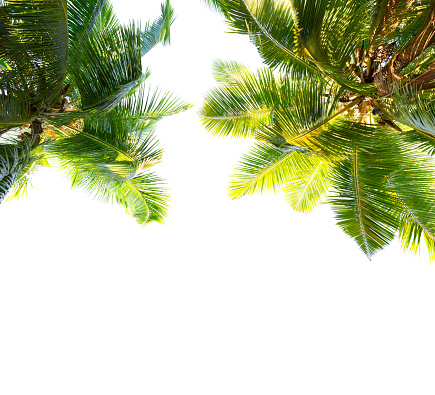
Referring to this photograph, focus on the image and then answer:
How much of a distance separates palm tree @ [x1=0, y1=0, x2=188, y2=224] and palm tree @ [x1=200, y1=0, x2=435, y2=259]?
1315 millimetres

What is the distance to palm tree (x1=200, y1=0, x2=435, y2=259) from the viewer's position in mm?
3832

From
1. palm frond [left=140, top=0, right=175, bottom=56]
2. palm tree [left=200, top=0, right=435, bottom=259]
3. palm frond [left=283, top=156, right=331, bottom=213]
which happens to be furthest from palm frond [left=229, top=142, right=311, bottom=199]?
palm frond [left=140, top=0, right=175, bottom=56]

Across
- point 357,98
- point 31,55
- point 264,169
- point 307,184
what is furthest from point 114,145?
point 307,184

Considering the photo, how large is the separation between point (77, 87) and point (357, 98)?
374 cm

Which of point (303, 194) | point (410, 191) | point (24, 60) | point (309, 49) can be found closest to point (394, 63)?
point (309, 49)

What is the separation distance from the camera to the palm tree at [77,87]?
369 centimetres

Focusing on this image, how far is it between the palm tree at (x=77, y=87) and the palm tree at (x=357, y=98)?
1.32 meters

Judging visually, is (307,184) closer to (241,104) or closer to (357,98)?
(357,98)

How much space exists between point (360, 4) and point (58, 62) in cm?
348

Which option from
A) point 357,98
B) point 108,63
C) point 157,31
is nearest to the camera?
point 108,63

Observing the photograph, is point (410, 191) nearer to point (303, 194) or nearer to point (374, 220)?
point (374, 220)

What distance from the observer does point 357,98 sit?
4766mm

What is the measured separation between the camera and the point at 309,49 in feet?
12.9

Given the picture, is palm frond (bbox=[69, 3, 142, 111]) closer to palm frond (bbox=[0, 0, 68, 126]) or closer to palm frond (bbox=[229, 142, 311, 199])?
palm frond (bbox=[0, 0, 68, 126])
